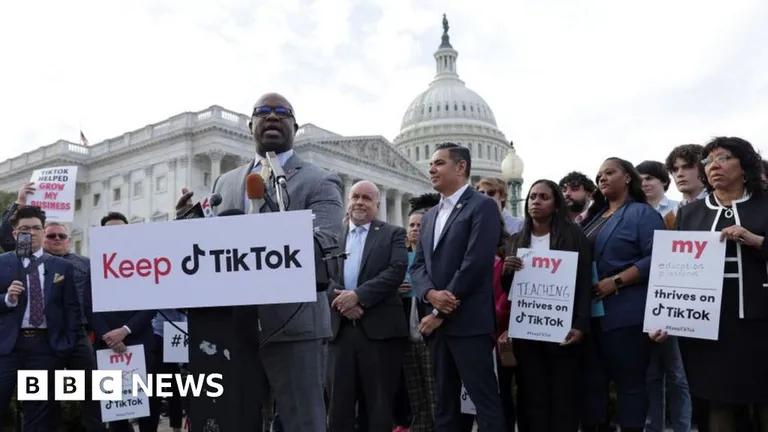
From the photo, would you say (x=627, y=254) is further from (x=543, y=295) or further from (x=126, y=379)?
(x=126, y=379)

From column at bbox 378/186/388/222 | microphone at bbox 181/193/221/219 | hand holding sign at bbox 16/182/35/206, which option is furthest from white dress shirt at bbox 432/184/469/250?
Answer: column at bbox 378/186/388/222

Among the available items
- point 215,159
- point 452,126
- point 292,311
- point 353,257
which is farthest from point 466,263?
point 452,126

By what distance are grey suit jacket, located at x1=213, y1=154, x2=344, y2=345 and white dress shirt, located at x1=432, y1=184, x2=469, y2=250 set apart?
5.32ft

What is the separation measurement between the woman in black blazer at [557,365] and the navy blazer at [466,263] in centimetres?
44

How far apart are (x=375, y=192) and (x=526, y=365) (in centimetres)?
186

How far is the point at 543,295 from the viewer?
206 inches

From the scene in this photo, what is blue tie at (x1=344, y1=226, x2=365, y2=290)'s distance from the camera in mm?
5883

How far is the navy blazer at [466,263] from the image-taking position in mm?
4969

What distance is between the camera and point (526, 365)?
5.24 meters

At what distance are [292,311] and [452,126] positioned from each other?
102 m

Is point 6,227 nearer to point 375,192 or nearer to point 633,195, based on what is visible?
point 375,192

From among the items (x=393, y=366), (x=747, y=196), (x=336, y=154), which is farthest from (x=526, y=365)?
(x=336, y=154)

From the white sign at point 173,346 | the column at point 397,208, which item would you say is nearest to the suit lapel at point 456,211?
the white sign at point 173,346

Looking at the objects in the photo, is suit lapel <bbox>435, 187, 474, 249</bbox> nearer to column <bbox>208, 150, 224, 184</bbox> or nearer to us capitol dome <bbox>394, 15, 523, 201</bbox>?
column <bbox>208, 150, 224, 184</bbox>
